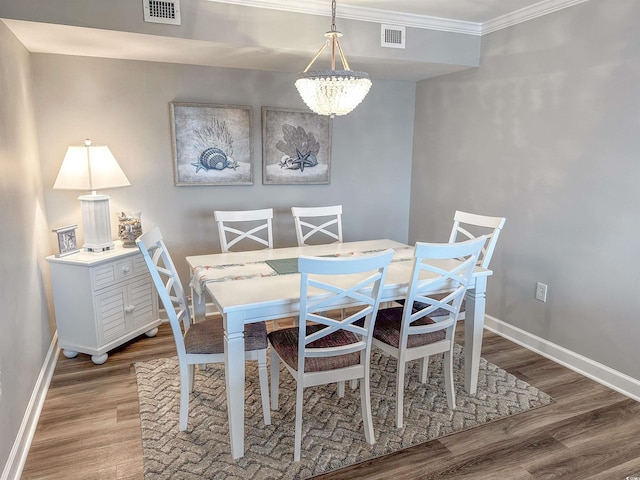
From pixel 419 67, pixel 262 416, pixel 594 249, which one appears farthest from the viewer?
pixel 419 67

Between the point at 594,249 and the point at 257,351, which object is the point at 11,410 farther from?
the point at 594,249

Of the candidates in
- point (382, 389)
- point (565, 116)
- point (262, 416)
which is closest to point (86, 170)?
point (262, 416)

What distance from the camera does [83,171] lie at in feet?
9.32

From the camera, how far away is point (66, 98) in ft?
10.2

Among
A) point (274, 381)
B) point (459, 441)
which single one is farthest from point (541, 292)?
point (274, 381)

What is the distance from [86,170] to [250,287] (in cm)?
155

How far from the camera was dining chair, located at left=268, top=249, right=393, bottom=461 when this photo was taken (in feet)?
5.92

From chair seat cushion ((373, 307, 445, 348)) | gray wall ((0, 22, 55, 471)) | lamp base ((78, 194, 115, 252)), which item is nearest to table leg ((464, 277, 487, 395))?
chair seat cushion ((373, 307, 445, 348))

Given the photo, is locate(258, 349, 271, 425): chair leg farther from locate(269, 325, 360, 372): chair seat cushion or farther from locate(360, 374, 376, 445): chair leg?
locate(360, 374, 376, 445): chair leg

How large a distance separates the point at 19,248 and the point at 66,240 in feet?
1.86

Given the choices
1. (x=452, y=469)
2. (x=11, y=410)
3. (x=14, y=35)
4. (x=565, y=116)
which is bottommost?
(x=452, y=469)

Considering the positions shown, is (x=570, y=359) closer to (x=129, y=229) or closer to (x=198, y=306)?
(x=198, y=306)

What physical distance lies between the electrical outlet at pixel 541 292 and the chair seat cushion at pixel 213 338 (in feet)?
6.74

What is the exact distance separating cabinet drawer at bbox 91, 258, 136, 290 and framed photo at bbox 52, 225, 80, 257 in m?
0.28
